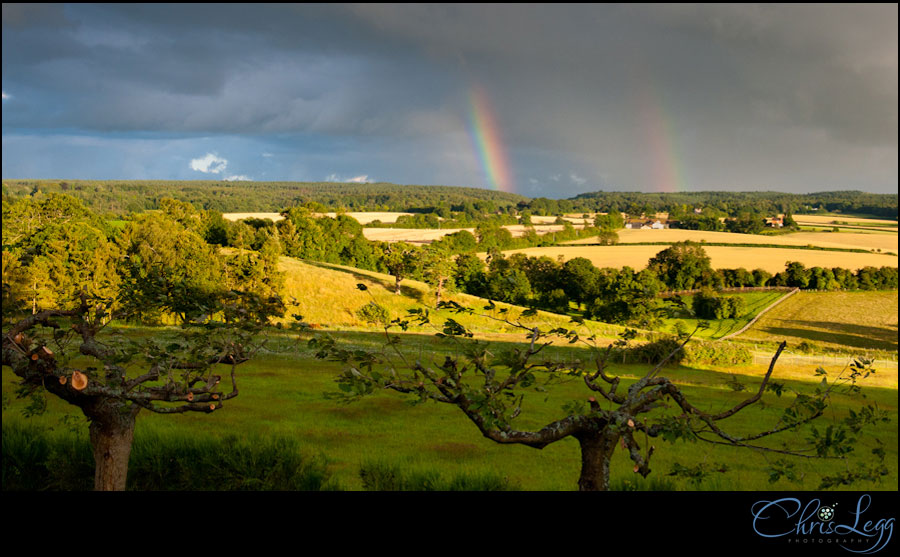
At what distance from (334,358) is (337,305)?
4482cm

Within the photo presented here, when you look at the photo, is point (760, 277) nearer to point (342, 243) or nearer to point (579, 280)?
point (579, 280)

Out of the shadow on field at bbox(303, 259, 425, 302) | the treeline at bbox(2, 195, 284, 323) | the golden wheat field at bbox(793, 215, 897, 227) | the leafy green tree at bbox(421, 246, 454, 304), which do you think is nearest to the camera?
the treeline at bbox(2, 195, 284, 323)

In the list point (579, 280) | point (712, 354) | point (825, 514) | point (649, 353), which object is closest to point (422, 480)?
point (825, 514)

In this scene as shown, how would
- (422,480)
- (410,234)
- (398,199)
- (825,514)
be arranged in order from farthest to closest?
(398,199), (410,234), (422,480), (825,514)

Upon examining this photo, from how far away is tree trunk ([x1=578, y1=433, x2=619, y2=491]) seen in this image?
5.93 metres

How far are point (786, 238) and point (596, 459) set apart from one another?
363 ft

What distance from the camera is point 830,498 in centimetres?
485

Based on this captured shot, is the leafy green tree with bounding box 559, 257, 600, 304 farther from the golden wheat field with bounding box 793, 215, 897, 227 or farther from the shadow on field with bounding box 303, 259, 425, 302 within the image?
the golden wheat field with bounding box 793, 215, 897, 227

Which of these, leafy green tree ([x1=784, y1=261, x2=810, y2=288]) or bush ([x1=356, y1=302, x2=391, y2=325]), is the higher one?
bush ([x1=356, y1=302, x2=391, y2=325])

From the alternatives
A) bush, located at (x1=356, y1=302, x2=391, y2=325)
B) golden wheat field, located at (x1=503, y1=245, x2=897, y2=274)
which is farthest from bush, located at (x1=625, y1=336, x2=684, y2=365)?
golden wheat field, located at (x1=503, y1=245, x2=897, y2=274)

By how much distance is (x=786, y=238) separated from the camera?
99.2 m

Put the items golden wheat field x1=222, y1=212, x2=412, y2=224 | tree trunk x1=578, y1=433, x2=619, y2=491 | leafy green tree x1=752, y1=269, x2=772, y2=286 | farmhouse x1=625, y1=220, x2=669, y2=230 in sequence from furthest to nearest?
farmhouse x1=625, y1=220, x2=669, y2=230 → leafy green tree x1=752, y1=269, x2=772, y2=286 → golden wheat field x1=222, y1=212, x2=412, y2=224 → tree trunk x1=578, y1=433, x2=619, y2=491

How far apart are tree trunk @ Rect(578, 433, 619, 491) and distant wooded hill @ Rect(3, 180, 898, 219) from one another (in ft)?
125

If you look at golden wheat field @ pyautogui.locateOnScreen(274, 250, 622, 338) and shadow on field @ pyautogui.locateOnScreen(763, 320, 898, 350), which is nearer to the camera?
golden wheat field @ pyautogui.locateOnScreen(274, 250, 622, 338)
